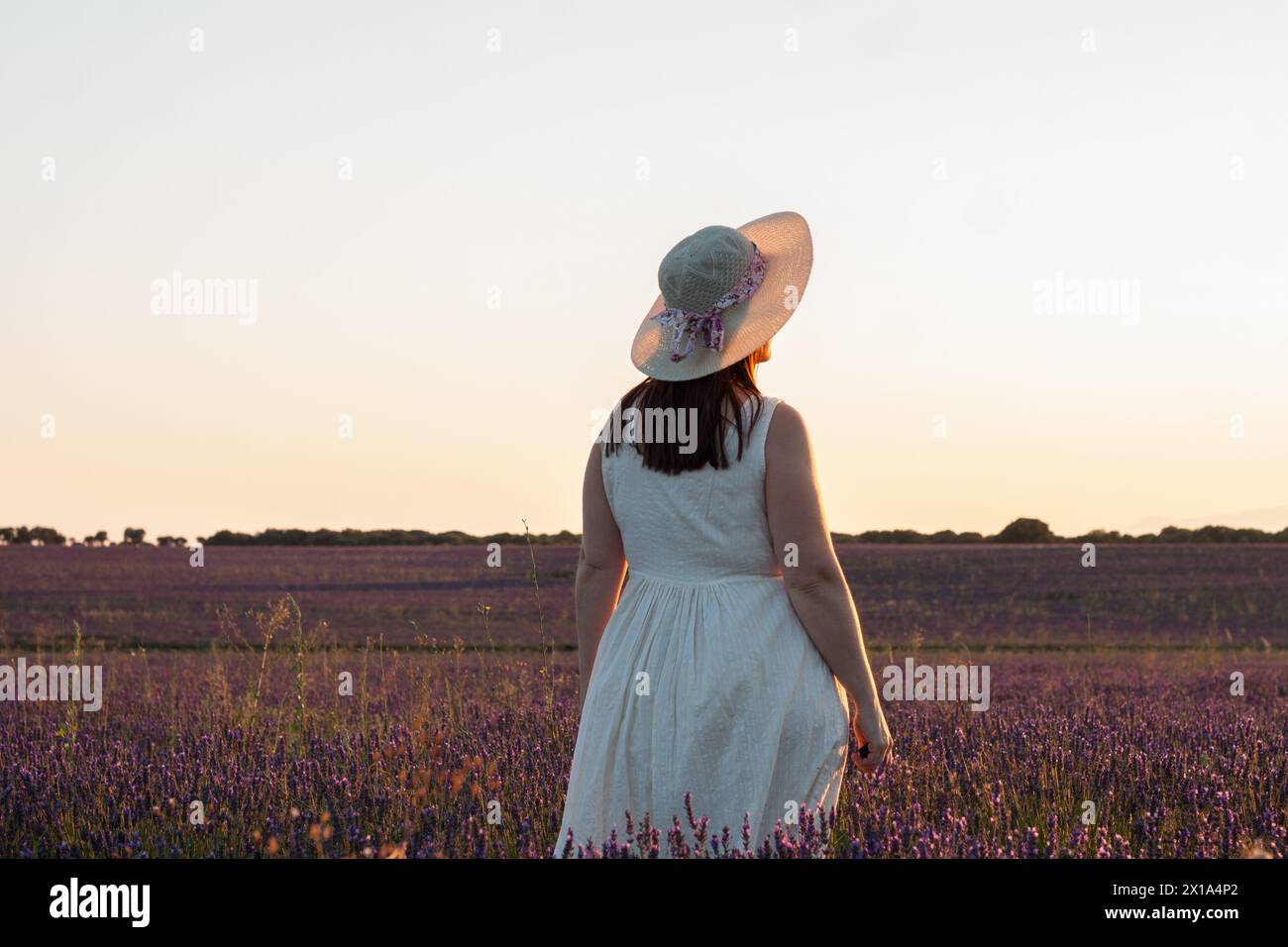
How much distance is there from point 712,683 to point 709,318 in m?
0.85

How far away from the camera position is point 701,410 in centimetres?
295

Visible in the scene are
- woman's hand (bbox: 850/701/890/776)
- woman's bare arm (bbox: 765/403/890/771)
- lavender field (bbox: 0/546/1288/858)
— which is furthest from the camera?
lavender field (bbox: 0/546/1288/858)

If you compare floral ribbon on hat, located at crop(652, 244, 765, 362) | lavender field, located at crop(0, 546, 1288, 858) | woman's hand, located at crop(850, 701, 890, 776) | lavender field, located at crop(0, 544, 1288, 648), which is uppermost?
floral ribbon on hat, located at crop(652, 244, 765, 362)

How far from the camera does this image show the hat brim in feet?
9.95

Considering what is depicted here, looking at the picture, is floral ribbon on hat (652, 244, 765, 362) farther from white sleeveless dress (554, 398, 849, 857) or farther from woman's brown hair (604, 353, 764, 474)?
white sleeveless dress (554, 398, 849, 857)

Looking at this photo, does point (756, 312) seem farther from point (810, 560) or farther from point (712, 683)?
point (712, 683)

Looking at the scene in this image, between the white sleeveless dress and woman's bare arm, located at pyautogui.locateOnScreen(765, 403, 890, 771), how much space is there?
4cm

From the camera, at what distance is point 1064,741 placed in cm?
521

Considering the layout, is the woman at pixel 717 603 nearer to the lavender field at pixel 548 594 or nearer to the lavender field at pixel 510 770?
the lavender field at pixel 510 770

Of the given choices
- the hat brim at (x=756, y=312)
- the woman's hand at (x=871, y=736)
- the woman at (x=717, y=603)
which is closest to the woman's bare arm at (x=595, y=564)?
the woman at (x=717, y=603)

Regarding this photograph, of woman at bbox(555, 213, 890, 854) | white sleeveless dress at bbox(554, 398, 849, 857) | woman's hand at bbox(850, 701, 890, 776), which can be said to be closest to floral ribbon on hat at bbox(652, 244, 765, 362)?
woman at bbox(555, 213, 890, 854)

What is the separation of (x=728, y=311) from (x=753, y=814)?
1.18 m

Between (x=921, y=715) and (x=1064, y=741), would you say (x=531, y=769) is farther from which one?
(x=921, y=715)

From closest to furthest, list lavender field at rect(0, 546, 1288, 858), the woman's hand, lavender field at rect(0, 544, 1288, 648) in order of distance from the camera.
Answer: the woman's hand < lavender field at rect(0, 546, 1288, 858) < lavender field at rect(0, 544, 1288, 648)
